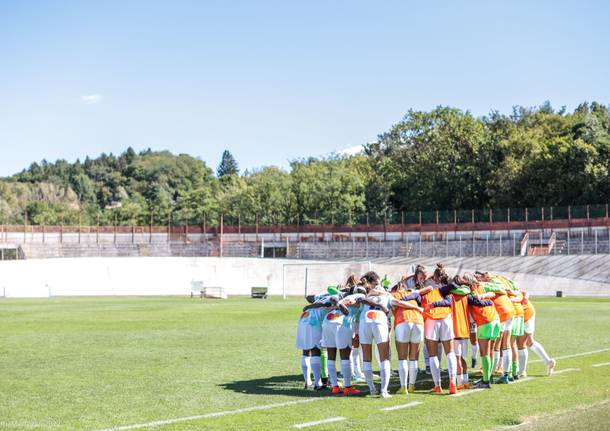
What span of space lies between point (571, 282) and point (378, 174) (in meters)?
45.9

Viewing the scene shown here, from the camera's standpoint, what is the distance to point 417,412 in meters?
11.7

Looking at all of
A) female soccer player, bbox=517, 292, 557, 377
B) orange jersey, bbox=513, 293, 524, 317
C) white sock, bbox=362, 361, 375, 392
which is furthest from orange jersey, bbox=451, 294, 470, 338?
female soccer player, bbox=517, 292, 557, 377

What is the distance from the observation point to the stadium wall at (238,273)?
64875mm

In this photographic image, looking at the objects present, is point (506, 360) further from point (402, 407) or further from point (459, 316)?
point (402, 407)

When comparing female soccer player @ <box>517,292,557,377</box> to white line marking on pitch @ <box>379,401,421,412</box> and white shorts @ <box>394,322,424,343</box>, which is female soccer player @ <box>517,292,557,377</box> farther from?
white line marking on pitch @ <box>379,401,421,412</box>

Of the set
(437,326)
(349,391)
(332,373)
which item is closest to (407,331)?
(437,326)

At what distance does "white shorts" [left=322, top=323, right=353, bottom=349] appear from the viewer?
13.8 meters

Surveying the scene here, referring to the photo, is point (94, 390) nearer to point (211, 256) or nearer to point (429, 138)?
point (211, 256)

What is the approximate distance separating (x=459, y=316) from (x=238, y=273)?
6116 centimetres

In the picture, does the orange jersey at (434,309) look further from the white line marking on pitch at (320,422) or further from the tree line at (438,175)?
the tree line at (438,175)

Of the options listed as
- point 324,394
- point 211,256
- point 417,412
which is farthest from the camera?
point 211,256

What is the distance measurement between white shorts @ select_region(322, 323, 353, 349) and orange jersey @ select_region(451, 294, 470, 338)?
2039mm

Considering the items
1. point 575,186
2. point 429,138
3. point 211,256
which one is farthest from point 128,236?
point 575,186

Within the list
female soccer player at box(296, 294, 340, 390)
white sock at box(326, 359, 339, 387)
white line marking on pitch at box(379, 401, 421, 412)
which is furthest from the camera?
female soccer player at box(296, 294, 340, 390)
